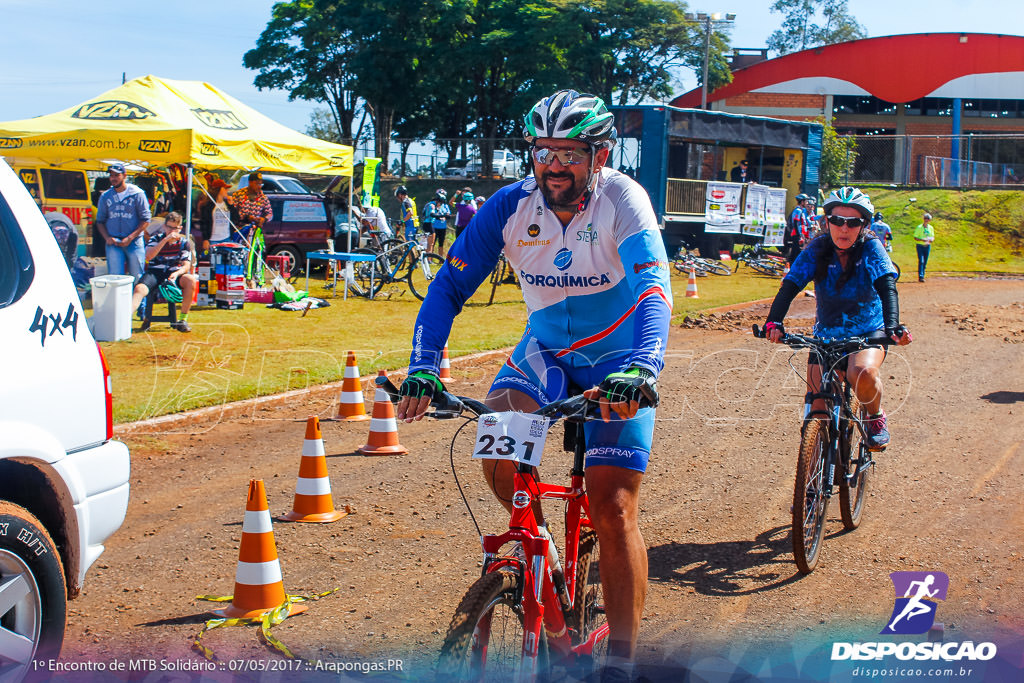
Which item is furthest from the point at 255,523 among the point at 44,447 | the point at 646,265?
the point at 646,265

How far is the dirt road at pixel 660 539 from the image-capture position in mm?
4297

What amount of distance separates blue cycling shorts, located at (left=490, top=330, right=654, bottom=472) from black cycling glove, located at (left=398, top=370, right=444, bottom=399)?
0.49m

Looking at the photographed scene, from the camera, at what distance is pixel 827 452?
5.43m

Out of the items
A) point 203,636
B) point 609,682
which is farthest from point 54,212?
point 609,682

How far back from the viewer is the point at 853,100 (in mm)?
51469

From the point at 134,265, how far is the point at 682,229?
19038 millimetres

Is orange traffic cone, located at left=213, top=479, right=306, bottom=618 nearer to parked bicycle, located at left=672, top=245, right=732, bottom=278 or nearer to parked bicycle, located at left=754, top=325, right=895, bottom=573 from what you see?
parked bicycle, located at left=754, top=325, right=895, bottom=573

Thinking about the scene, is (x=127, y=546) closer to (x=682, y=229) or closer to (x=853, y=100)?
(x=682, y=229)

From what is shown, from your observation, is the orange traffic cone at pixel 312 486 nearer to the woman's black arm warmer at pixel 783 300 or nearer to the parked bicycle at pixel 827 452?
the parked bicycle at pixel 827 452

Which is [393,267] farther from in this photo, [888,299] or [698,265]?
[888,299]

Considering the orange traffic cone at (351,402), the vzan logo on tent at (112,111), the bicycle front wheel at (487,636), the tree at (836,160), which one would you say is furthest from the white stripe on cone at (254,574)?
the tree at (836,160)

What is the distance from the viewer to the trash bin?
11508mm

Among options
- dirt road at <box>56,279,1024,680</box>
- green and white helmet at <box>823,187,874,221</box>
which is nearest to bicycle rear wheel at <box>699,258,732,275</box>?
dirt road at <box>56,279,1024,680</box>

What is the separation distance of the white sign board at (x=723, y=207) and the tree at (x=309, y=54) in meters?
27.2
